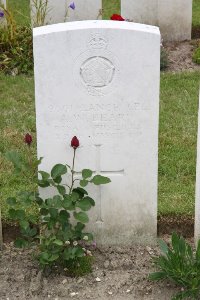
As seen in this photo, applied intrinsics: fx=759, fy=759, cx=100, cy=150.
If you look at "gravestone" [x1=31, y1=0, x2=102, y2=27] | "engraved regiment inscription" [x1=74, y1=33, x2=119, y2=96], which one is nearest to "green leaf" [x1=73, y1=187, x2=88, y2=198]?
"engraved regiment inscription" [x1=74, y1=33, x2=119, y2=96]

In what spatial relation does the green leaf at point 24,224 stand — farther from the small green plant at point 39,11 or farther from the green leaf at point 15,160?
the small green plant at point 39,11

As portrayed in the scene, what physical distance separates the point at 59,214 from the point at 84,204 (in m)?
0.17

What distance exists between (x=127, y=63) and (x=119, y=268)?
129 centimetres

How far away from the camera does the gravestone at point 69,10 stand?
9.27m

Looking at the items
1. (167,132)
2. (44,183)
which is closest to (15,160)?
(44,183)

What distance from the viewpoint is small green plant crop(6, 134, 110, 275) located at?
4.56 metres

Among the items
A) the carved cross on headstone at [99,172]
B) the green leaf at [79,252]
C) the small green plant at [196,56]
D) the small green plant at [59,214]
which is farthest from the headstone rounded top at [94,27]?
the small green plant at [196,56]

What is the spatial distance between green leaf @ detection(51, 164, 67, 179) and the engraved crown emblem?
74 centimetres

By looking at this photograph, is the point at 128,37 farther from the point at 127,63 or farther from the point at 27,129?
the point at 27,129

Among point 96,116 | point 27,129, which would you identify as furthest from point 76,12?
point 96,116

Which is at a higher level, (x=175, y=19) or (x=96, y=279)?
(x=175, y=19)

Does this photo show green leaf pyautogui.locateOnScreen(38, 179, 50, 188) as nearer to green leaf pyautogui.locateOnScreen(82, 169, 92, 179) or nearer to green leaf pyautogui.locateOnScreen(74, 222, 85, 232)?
green leaf pyautogui.locateOnScreen(82, 169, 92, 179)

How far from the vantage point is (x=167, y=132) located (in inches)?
268

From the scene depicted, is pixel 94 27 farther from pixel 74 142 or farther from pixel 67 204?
pixel 67 204
